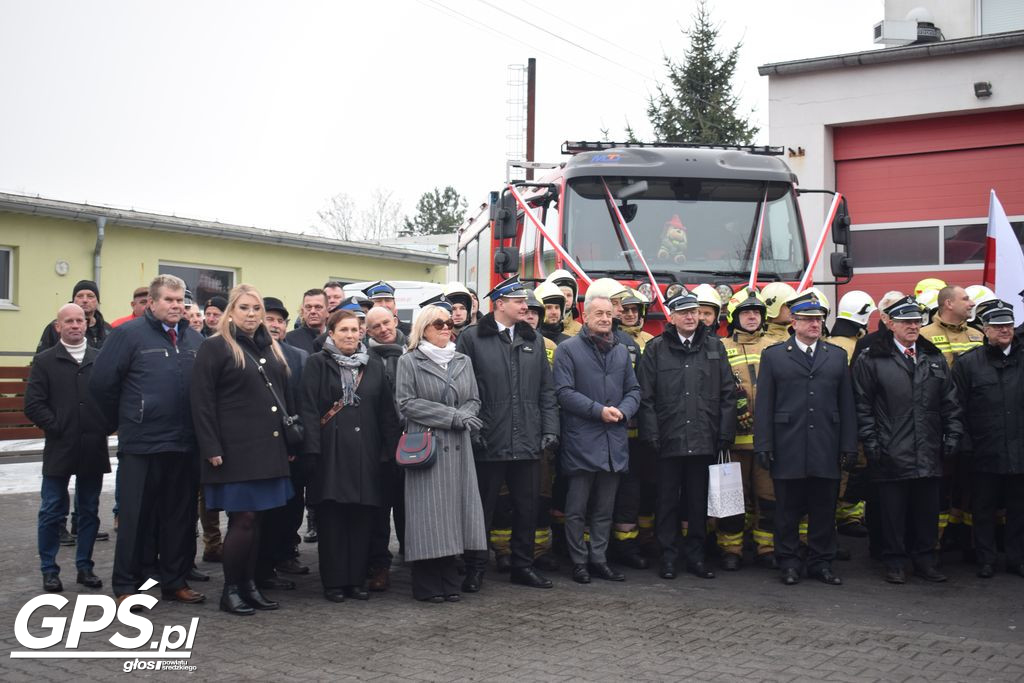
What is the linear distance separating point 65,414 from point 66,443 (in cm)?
23

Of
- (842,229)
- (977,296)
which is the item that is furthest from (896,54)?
(977,296)

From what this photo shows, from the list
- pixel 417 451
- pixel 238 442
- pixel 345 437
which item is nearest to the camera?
pixel 238 442

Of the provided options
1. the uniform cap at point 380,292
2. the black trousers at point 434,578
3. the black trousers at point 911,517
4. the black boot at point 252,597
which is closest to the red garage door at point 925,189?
the black trousers at point 911,517

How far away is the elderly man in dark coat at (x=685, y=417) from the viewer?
8328 millimetres

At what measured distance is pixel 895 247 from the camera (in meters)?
16.4

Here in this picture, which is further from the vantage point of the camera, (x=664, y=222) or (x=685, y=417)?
(x=664, y=222)

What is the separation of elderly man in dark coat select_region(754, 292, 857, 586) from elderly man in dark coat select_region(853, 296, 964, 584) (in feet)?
0.61

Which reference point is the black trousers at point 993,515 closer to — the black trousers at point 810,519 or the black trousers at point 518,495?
the black trousers at point 810,519

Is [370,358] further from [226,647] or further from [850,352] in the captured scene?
[850,352]

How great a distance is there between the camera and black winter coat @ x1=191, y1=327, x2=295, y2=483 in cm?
693

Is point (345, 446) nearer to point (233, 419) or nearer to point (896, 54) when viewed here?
point (233, 419)

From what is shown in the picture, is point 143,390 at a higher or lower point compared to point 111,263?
lower

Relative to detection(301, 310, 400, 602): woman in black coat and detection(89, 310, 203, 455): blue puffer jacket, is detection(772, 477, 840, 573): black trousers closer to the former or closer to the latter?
detection(301, 310, 400, 602): woman in black coat

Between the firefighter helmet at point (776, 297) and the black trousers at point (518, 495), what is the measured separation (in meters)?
2.64
